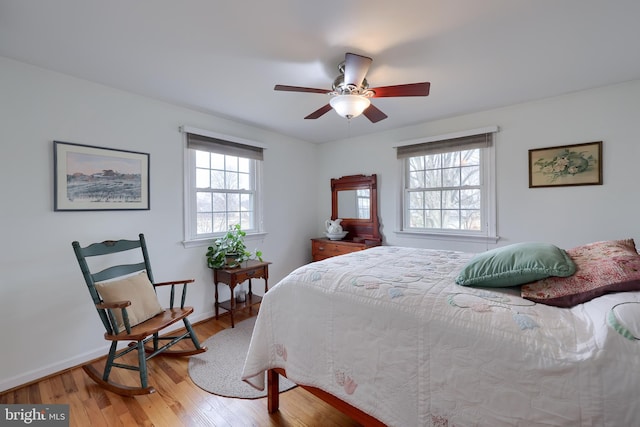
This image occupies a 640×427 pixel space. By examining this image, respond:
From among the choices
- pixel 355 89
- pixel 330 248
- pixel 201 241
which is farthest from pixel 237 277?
pixel 355 89

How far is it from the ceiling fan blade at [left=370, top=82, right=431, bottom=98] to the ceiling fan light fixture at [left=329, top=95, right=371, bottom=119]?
11 centimetres

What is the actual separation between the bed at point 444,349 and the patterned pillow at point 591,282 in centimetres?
2

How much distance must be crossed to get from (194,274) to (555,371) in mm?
3054

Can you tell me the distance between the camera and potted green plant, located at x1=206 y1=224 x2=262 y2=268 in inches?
120

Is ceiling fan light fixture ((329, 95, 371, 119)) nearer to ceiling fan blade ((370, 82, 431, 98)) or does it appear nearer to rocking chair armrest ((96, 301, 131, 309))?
ceiling fan blade ((370, 82, 431, 98))

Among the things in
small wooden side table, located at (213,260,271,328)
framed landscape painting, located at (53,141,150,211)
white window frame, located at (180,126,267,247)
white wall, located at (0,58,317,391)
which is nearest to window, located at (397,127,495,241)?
small wooden side table, located at (213,260,271,328)

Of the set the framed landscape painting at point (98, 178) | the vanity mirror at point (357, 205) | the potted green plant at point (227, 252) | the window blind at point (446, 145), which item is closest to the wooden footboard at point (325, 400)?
the potted green plant at point (227, 252)

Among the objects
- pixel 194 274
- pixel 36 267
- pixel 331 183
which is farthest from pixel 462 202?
pixel 36 267

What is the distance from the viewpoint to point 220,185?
3.35m

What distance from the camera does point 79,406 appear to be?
175 cm

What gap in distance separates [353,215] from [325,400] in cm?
292

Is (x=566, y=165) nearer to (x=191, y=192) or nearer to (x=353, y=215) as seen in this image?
(x=353, y=215)

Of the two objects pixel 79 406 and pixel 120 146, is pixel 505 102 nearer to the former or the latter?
pixel 120 146

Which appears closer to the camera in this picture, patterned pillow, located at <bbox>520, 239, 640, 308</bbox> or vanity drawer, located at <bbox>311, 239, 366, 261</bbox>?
patterned pillow, located at <bbox>520, 239, 640, 308</bbox>
